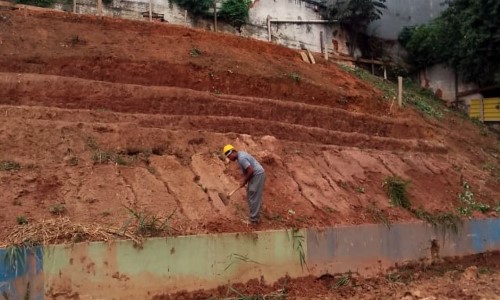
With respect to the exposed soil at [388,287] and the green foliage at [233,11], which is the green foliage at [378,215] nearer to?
the exposed soil at [388,287]

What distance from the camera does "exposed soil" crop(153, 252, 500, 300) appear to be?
8836 mm

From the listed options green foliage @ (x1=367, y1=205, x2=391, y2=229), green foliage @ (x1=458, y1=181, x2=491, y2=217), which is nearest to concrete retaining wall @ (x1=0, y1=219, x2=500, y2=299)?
green foliage @ (x1=367, y1=205, x2=391, y2=229)

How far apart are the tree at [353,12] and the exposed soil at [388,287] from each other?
48.4 feet

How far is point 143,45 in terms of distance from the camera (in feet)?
45.6

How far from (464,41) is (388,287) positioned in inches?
589

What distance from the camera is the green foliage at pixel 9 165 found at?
8789mm

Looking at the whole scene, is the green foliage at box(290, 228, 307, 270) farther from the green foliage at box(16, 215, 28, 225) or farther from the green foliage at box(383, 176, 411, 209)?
the green foliage at box(16, 215, 28, 225)

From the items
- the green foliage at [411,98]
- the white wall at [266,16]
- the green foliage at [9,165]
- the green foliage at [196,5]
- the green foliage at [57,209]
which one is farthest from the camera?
the green foliage at [196,5]

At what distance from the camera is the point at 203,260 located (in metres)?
8.48

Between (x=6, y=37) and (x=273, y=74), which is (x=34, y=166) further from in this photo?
(x=273, y=74)

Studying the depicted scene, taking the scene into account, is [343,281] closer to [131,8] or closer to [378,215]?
[378,215]

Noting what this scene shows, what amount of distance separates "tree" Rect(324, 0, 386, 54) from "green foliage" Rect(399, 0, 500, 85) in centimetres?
237

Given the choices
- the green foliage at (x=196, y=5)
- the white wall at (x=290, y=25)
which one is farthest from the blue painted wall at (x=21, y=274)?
the white wall at (x=290, y=25)

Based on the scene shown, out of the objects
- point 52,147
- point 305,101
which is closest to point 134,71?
point 52,147
